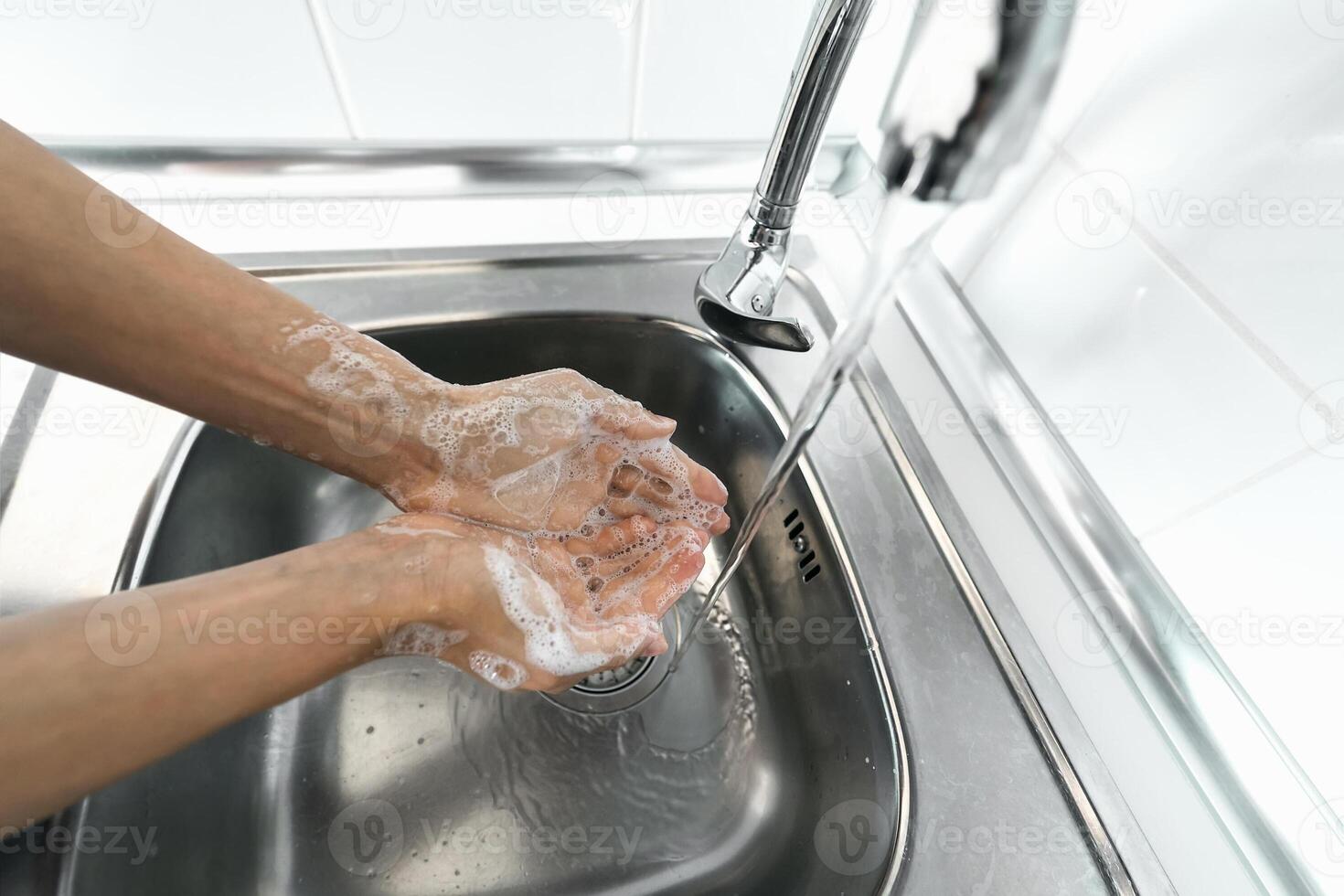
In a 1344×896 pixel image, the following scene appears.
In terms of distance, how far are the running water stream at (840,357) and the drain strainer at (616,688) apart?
3 centimetres

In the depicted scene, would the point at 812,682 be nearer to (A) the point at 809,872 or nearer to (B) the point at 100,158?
(A) the point at 809,872

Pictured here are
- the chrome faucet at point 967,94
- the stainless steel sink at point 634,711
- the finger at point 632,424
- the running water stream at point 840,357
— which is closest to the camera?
the chrome faucet at point 967,94

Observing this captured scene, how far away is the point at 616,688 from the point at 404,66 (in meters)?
0.61

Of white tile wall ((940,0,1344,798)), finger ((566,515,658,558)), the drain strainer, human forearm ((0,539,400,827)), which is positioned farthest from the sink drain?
white tile wall ((940,0,1344,798))

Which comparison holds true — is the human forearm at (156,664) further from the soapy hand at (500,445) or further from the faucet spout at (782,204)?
the faucet spout at (782,204)

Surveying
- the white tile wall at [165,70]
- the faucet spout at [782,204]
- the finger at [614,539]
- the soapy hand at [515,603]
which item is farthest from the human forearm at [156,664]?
the white tile wall at [165,70]

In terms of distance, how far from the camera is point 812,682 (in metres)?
0.55

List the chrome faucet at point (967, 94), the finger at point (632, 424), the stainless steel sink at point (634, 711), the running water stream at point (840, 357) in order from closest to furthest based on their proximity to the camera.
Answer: the chrome faucet at point (967, 94), the running water stream at point (840, 357), the stainless steel sink at point (634, 711), the finger at point (632, 424)

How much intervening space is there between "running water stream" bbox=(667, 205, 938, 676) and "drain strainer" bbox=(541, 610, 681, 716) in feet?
0.11

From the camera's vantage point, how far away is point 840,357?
398 mm

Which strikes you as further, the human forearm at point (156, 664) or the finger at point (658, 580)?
the finger at point (658, 580)

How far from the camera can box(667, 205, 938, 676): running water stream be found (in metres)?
0.30

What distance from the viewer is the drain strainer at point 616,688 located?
603 mm

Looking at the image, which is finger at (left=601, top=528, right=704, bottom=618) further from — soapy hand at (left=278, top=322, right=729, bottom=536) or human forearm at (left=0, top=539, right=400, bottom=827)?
human forearm at (left=0, top=539, right=400, bottom=827)
